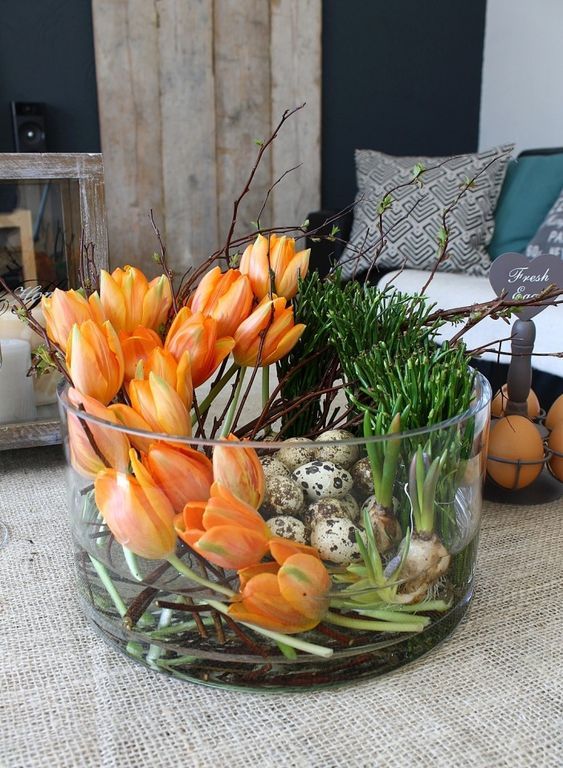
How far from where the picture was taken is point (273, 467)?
456 millimetres

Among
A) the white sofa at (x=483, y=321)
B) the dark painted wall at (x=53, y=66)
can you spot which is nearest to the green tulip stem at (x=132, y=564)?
the white sofa at (x=483, y=321)

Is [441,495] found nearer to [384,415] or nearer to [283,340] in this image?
[384,415]

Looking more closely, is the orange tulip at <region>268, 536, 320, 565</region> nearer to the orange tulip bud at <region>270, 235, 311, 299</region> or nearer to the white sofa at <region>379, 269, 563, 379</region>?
the orange tulip bud at <region>270, 235, 311, 299</region>

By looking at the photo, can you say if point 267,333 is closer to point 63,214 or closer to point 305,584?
point 305,584

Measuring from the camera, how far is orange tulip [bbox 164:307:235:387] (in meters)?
0.50

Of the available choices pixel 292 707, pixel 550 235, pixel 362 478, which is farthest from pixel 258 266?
pixel 550 235

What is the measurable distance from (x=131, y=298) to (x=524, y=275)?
0.40 m

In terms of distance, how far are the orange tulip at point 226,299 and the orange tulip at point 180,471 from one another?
0.15 m

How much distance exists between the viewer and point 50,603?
1.92 feet

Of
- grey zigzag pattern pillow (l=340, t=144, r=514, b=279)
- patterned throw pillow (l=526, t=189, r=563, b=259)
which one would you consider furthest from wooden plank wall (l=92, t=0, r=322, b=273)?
patterned throw pillow (l=526, t=189, r=563, b=259)

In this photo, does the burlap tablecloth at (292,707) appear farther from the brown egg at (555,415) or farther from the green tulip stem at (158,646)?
the brown egg at (555,415)

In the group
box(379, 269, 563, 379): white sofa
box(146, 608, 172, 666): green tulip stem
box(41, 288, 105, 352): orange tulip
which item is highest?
box(41, 288, 105, 352): orange tulip

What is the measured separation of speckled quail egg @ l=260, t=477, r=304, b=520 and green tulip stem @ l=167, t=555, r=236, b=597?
6 centimetres

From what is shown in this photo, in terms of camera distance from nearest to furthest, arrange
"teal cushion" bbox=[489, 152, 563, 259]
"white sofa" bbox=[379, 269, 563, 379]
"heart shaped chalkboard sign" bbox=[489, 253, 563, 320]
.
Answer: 1. "heart shaped chalkboard sign" bbox=[489, 253, 563, 320]
2. "white sofa" bbox=[379, 269, 563, 379]
3. "teal cushion" bbox=[489, 152, 563, 259]
